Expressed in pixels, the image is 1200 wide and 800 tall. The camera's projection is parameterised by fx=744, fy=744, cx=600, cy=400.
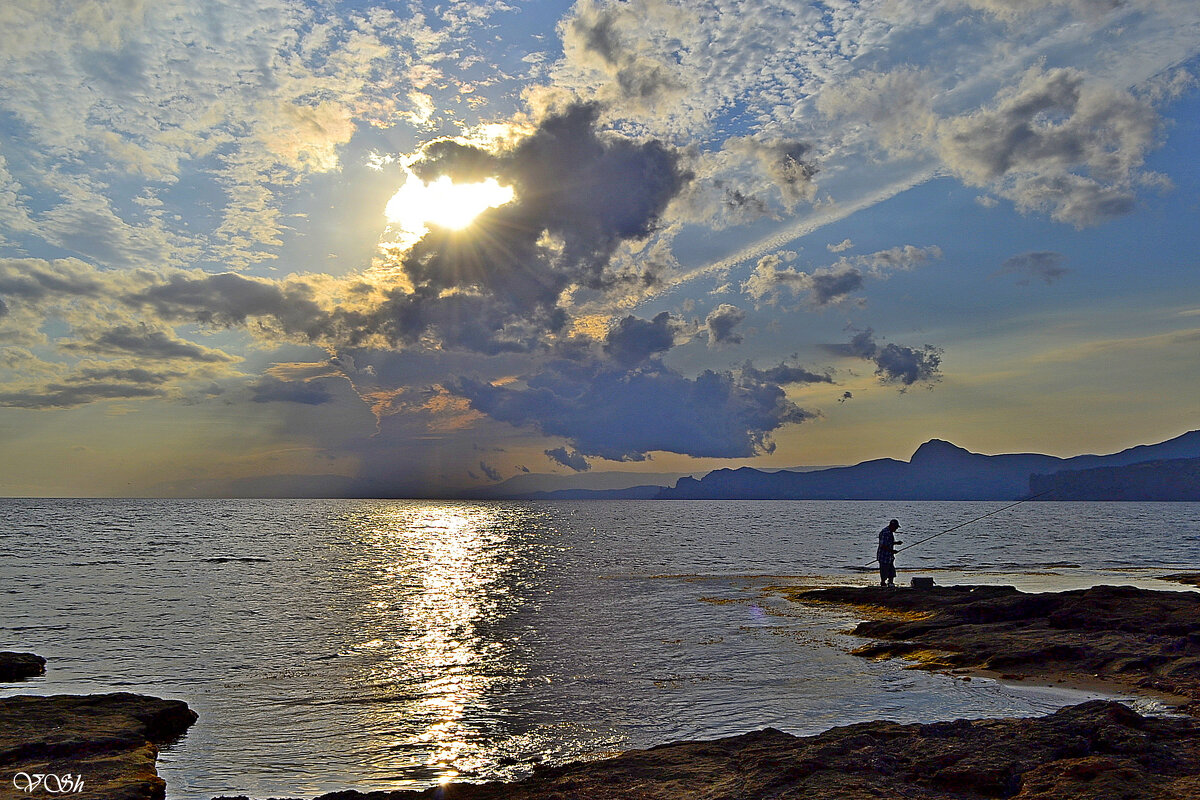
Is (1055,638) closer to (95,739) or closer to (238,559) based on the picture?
(95,739)

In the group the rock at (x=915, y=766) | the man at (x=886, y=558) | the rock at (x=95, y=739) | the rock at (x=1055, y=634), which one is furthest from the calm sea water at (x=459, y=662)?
the man at (x=886, y=558)

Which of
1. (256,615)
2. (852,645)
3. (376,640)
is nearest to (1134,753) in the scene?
(852,645)

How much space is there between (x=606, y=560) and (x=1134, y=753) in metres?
57.4

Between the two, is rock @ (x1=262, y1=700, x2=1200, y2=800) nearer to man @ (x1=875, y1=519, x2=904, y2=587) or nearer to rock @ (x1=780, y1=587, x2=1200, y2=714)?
rock @ (x1=780, y1=587, x2=1200, y2=714)

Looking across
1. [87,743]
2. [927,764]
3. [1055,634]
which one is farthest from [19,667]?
[1055,634]

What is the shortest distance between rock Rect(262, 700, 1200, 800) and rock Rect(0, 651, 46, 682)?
15.6 m

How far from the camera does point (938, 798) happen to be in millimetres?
9453

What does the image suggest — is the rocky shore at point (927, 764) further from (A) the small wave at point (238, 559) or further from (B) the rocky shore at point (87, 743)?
(A) the small wave at point (238, 559)

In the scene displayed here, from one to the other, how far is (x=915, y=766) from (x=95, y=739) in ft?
44.1

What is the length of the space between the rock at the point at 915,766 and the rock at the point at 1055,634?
4620 millimetres

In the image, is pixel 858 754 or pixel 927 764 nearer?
pixel 927 764

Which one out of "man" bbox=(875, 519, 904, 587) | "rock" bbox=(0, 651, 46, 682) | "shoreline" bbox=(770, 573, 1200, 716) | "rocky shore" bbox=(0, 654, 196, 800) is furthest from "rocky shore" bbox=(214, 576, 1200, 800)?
"man" bbox=(875, 519, 904, 587)

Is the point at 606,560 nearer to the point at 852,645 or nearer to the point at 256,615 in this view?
the point at 256,615

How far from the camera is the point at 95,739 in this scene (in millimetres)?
12898
